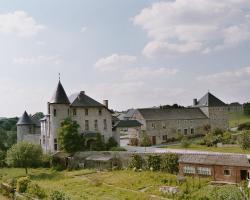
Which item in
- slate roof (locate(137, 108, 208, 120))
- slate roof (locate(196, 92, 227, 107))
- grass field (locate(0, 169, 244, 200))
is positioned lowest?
grass field (locate(0, 169, 244, 200))

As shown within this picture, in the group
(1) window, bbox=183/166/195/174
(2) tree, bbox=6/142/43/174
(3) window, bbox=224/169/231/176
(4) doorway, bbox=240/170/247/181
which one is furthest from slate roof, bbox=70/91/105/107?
(4) doorway, bbox=240/170/247/181

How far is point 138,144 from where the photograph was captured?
53.1 metres

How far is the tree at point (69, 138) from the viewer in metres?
41.7

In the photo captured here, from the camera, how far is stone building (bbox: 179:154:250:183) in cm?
2744

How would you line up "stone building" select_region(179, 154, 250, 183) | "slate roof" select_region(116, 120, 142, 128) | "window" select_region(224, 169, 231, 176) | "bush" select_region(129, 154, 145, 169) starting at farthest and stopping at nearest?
"slate roof" select_region(116, 120, 142, 128) → "bush" select_region(129, 154, 145, 169) → "window" select_region(224, 169, 231, 176) → "stone building" select_region(179, 154, 250, 183)

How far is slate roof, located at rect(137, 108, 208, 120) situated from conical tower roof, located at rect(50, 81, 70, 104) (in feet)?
52.4

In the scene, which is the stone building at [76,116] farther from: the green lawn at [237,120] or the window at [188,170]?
the green lawn at [237,120]

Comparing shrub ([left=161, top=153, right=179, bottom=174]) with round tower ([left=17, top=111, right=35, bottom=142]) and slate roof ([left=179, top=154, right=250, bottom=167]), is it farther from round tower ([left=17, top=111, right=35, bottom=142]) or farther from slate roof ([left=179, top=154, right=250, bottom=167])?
round tower ([left=17, top=111, right=35, bottom=142])

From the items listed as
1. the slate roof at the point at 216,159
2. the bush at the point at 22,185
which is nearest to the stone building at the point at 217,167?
the slate roof at the point at 216,159

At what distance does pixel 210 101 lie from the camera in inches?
2479

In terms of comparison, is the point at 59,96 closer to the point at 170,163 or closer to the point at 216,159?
the point at 170,163

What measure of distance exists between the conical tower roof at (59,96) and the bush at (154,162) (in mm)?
14942

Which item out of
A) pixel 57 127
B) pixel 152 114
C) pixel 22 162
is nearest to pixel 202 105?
pixel 152 114

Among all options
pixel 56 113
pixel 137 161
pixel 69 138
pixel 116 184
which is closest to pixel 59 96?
pixel 56 113
